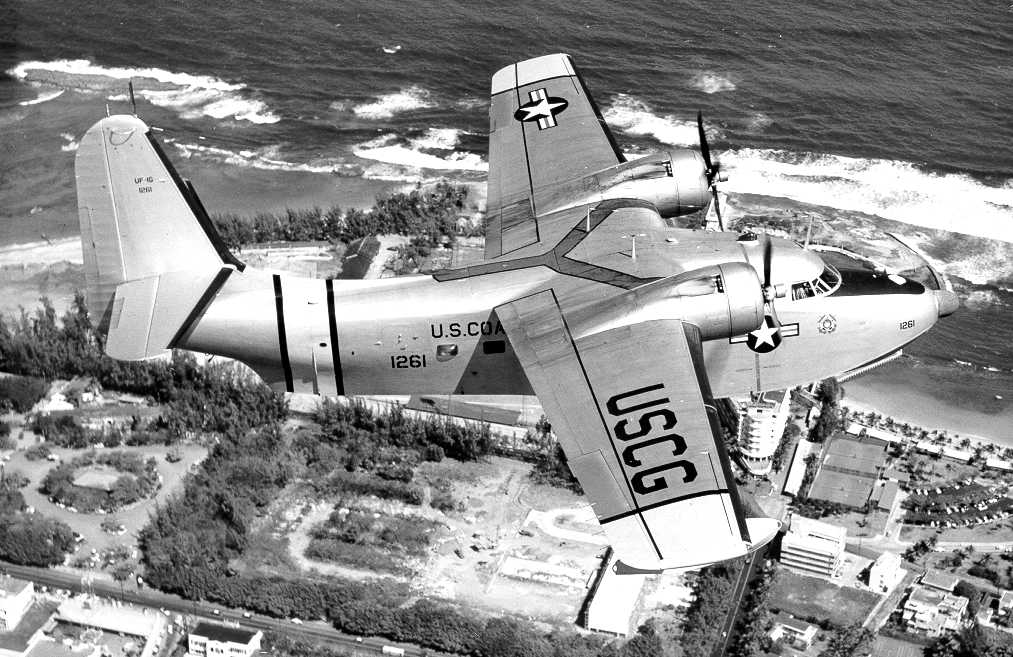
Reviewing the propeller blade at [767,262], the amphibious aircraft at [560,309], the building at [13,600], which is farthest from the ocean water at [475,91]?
the propeller blade at [767,262]

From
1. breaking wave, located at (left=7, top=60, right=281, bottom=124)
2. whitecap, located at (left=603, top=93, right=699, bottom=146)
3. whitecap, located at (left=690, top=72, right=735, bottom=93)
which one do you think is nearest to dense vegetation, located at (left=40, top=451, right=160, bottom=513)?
breaking wave, located at (left=7, top=60, right=281, bottom=124)

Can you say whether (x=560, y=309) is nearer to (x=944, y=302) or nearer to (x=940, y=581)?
(x=944, y=302)

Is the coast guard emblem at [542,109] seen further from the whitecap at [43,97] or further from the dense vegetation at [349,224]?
the whitecap at [43,97]

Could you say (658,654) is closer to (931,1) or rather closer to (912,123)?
(912,123)

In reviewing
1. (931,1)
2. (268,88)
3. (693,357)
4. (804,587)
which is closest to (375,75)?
(268,88)

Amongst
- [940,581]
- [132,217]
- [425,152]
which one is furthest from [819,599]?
[425,152]

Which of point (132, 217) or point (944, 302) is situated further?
point (132, 217)
